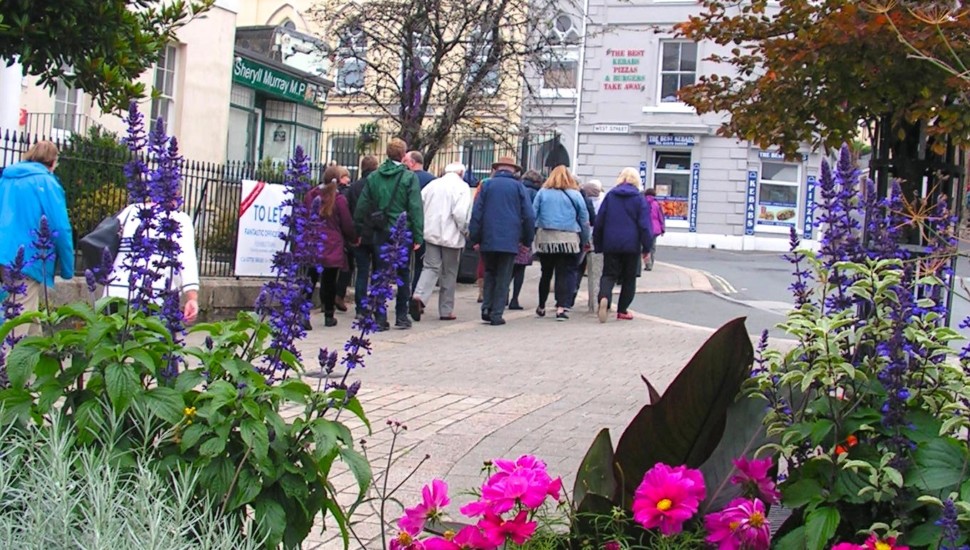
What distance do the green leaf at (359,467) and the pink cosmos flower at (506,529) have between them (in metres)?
0.34

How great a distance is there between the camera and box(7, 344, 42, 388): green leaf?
2934 mm

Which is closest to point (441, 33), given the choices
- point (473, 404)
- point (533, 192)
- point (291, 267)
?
point (533, 192)

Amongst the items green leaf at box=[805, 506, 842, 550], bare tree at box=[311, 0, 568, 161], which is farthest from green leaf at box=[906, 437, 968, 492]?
bare tree at box=[311, 0, 568, 161]

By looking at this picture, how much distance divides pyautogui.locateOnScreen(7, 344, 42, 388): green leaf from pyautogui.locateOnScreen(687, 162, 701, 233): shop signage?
126 ft

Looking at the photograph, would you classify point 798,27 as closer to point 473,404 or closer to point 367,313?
point 473,404

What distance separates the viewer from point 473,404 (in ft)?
26.0

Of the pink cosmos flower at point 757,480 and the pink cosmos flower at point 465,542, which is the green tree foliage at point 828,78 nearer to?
the pink cosmos flower at point 757,480

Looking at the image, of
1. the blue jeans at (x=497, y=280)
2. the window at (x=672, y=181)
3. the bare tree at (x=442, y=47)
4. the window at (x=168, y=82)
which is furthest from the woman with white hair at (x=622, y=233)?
the window at (x=672, y=181)

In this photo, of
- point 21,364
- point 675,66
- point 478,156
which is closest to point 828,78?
point 21,364

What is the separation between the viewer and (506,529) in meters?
2.94

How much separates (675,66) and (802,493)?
129ft

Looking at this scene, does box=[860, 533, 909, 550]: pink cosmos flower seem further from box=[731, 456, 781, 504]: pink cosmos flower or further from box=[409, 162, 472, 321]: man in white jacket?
box=[409, 162, 472, 321]: man in white jacket

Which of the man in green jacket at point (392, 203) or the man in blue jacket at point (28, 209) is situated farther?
the man in green jacket at point (392, 203)

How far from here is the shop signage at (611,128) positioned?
41375mm
